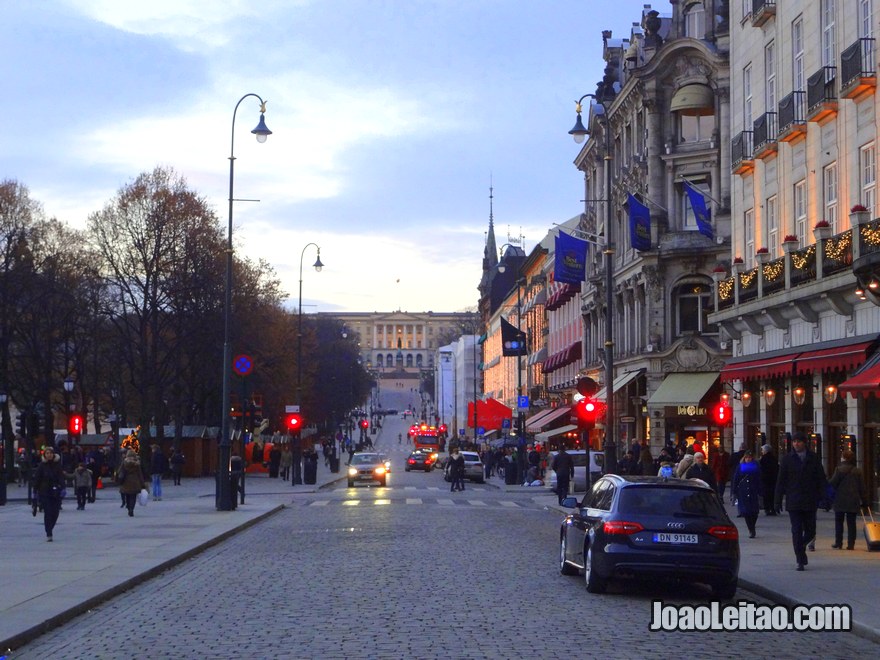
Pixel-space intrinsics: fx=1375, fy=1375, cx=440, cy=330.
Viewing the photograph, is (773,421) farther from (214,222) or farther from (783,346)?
(214,222)

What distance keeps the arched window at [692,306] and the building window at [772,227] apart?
49.8 ft

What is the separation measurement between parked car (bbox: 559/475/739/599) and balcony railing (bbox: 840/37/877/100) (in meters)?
14.8

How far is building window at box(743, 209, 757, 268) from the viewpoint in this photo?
Result: 38.2 m

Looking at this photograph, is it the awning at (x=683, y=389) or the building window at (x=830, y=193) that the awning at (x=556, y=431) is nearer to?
the awning at (x=683, y=389)

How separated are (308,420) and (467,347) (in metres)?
56.9

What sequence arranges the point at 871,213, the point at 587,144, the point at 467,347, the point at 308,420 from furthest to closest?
the point at 467,347, the point at 308,420, the point at 587,144, the point at 871,213

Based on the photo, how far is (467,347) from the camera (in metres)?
156

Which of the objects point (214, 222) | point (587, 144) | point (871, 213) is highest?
point (587, 144)

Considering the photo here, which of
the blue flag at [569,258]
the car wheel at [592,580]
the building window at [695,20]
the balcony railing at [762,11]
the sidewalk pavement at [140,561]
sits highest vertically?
the building window at [695,20]

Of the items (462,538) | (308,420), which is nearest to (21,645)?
(462,538)

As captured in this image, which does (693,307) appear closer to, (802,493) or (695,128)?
A: (695,128)

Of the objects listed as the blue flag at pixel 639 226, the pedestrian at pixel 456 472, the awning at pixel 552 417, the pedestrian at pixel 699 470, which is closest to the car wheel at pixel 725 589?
the pedestrian at pixel 699 470

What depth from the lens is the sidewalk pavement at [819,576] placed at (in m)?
14.8

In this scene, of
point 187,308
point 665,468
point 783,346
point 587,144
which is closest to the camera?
point 665,468
